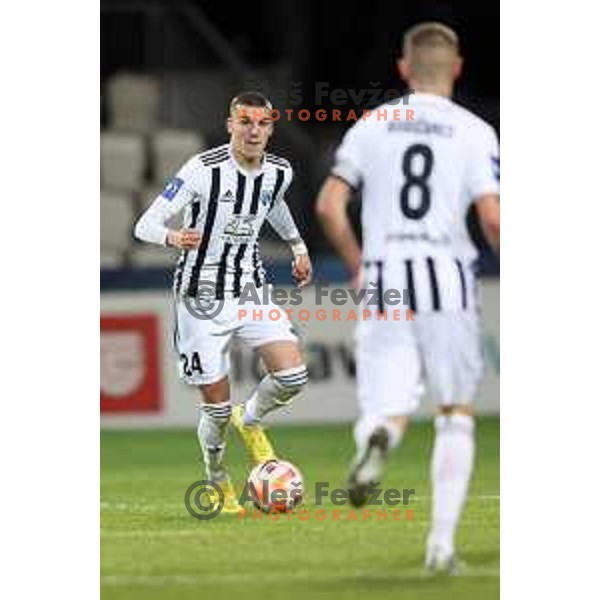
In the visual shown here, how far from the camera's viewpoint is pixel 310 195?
15.1m

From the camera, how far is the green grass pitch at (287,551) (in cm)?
1040

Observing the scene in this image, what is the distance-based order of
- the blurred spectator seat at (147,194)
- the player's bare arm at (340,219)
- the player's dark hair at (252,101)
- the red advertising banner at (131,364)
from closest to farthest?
the player's bare arm at (340,219) < the player's dark hair at (252,101) < the blurred spectator seat at (147,194) < the red advertising banner at (131,364)

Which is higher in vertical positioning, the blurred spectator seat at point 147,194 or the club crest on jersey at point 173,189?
the blurred spectator seat at point 147,194

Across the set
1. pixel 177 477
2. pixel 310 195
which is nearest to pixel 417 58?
pixel 177 477

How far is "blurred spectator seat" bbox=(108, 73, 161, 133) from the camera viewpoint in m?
16.7

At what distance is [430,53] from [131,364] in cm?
631

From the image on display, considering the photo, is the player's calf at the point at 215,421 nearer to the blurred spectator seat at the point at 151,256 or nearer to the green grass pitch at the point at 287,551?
the green grass pitch at the point at 287,551

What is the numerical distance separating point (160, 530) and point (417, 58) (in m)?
2.40

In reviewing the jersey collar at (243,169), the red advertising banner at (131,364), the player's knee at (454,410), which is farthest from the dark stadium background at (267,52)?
the player's knee at (454,410)

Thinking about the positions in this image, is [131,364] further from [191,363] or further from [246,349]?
[191,363]

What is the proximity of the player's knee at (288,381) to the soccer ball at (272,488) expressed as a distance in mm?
314

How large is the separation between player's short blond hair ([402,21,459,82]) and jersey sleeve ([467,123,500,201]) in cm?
28

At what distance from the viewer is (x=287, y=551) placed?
10836mm
